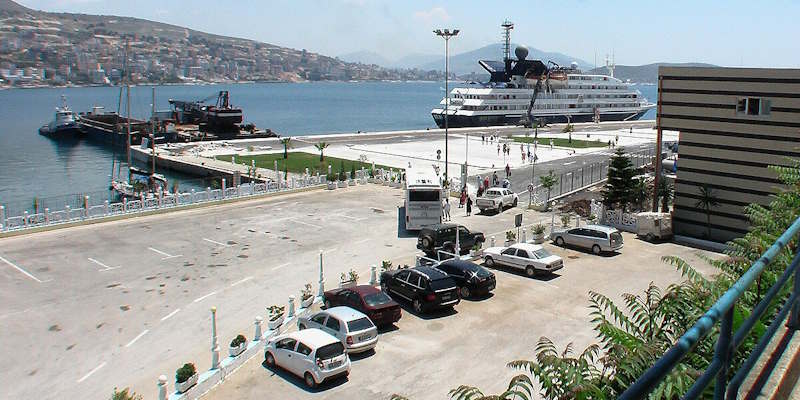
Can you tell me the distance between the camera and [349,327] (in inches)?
626

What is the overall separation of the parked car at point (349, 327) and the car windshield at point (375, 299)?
998 millimetres

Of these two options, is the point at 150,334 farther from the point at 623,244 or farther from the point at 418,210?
the point at 623,244

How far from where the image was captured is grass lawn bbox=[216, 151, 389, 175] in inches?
2180

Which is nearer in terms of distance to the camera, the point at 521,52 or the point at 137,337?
the point at 137,337

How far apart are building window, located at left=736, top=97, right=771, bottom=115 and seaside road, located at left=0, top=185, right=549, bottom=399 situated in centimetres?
1146

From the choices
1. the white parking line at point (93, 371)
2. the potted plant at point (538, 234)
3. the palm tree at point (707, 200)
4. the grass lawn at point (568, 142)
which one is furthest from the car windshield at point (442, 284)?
the grass lawn at point (568, 142)

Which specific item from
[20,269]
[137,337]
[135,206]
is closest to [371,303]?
[137,337]

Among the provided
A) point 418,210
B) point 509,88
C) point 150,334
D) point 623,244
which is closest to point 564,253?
point 623,244

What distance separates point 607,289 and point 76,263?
64.5ft

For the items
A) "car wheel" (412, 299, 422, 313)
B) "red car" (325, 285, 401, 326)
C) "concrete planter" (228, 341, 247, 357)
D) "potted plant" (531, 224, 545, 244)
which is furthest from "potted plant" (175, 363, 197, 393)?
"potted plant" (531, 224, 545, 244)

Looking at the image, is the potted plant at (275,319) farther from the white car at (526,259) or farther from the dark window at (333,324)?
the white car at (526,259)

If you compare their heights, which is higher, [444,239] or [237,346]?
[444,239]

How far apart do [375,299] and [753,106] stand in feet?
63.2

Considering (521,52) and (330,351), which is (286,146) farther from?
(521,52)
